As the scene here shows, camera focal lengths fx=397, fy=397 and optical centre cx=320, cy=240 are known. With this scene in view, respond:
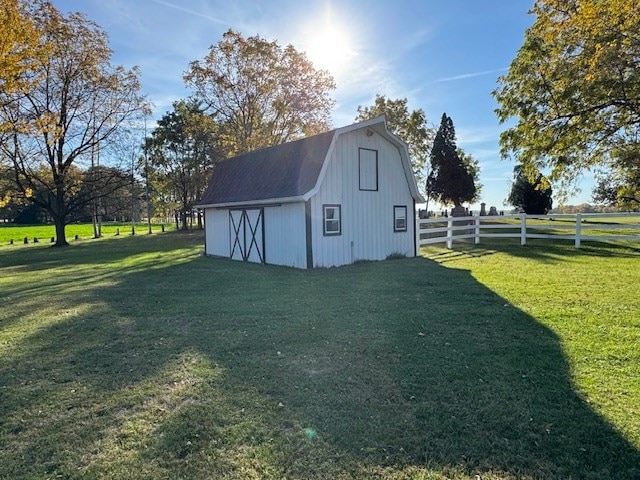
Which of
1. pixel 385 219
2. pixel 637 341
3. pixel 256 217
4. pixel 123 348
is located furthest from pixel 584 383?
pixel 256 217

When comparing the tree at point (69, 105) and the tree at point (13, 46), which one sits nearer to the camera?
the tree at point (13, 46)

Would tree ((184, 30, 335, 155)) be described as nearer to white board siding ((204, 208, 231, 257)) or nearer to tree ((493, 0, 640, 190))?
white board siding ((204, 208, 231, 257))

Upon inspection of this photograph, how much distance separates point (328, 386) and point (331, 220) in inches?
375

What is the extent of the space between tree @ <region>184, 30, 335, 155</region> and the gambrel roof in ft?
35.5

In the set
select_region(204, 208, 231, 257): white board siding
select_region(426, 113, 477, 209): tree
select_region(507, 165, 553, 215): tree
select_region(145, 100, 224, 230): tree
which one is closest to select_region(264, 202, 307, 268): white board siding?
select_region(204, 208, 231, 257): white board siding

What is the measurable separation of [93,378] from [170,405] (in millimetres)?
1267

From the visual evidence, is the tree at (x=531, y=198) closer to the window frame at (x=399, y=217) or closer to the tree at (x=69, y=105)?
the window frame at (x=399, y=217)

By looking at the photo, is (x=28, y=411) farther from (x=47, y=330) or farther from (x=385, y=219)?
(x=385, y=219)

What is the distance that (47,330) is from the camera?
614cm

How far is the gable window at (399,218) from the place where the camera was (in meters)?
15.3

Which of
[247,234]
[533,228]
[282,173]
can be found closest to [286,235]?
[282,173]

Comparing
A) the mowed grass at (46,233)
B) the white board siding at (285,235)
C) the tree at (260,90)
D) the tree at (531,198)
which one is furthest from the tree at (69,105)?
the tree at (531,198)

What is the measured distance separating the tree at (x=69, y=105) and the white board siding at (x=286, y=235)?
15949 millimetres

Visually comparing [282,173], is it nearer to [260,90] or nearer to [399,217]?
[399,217]
